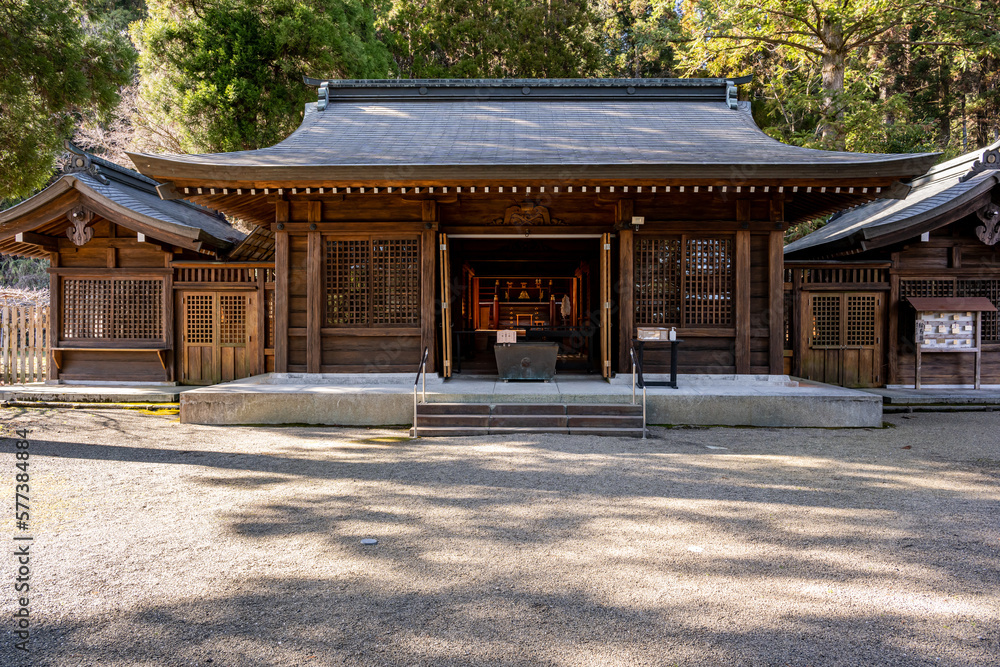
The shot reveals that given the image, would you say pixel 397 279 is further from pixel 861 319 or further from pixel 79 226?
pixel 861 319

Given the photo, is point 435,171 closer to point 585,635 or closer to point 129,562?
point 129,562

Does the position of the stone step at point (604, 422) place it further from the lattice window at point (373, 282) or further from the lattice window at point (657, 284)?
the lattice window at point (373, 282)

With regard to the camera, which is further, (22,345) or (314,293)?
(22,345)

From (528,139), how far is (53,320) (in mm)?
8929

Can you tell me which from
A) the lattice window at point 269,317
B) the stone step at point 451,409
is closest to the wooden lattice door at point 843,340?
the stone step at point 451,409

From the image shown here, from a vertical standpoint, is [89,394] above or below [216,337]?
below

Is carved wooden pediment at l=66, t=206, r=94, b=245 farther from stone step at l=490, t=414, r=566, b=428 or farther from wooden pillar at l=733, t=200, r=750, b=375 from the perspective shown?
wooden pillar at l=733, t=200, r=750, b=375

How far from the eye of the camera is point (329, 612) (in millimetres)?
2697

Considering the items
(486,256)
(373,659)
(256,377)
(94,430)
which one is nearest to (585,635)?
(373,659)

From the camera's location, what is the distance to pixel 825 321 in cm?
955

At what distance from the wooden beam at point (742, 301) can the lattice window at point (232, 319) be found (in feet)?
27.2

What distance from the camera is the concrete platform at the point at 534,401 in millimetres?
7254

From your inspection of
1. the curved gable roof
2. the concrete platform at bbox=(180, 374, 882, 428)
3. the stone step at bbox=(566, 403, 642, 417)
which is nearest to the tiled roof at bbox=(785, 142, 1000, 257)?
the concrete platform at bbox=(180, 374, 882, 428)

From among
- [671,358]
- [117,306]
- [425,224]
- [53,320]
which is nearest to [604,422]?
[671,358]
